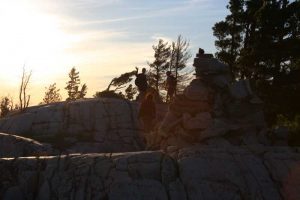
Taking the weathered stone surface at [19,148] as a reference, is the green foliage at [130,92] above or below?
above

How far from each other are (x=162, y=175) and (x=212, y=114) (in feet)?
21.0

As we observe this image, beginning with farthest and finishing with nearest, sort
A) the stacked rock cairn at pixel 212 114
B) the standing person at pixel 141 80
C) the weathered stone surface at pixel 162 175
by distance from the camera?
the standing person at pixel 141 80 < the stacked rock cairn at pixel 212 114 < the weathered stone surface at pixel 162 175

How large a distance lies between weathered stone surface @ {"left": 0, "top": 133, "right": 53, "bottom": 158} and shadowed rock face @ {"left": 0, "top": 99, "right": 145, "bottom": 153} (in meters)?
5.39

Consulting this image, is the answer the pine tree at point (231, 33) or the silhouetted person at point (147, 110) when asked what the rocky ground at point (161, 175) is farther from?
the pine tree at point (231, 33)

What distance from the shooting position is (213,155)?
14.8 meters

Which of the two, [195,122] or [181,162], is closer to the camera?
[181,162]

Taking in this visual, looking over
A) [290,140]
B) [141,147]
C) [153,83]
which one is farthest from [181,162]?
[153,83]

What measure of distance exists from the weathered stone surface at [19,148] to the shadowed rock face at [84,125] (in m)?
5.39

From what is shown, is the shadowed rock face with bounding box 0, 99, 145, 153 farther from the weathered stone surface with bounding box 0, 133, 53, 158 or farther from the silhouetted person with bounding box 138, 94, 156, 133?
the silhouetted person with bounding box 138, 94, 156, 133

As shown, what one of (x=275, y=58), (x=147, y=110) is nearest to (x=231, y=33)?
(x=275, y=58)

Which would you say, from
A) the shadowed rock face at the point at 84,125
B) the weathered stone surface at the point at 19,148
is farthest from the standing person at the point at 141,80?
the weathered stone surface at the point at 19,148

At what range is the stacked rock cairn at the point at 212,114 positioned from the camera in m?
19.6

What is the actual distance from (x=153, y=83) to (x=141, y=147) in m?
25.8

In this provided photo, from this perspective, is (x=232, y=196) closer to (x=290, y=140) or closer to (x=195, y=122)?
(x=195, y=122)
